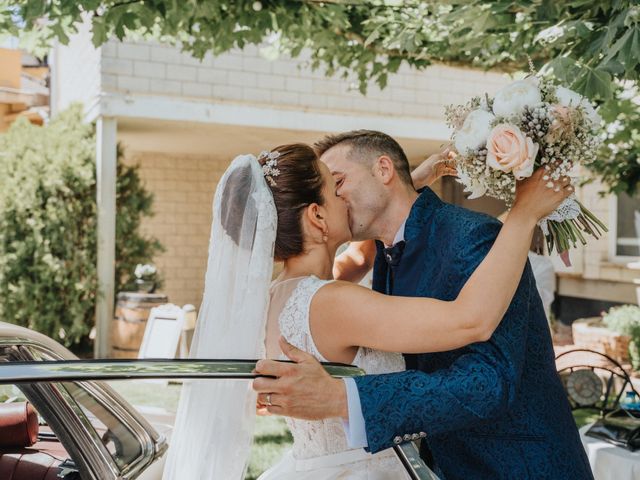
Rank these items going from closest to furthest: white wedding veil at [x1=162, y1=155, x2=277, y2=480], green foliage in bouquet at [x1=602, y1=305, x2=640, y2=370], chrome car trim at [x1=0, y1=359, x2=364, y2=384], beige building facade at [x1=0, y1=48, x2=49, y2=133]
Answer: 1. chrome car trim at [x1=0, y1=359, x2=364, y2=384]
2. white wedding veil at [x1=162, y1=155, x2=277, y2=480]
3. green foliage in bouquet at [x1=602, y1=305, x2=640, y2=370]
4. beige building facade at [x1=0, y1=48, x2=49, y2=133]

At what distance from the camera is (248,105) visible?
10023 millimetres

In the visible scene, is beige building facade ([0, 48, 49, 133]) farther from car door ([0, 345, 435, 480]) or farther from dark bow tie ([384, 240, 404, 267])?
dark bow tie ([384, 240, 404, 267])

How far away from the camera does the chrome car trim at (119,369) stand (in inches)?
60.3

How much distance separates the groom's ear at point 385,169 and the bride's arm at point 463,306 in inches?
20.6

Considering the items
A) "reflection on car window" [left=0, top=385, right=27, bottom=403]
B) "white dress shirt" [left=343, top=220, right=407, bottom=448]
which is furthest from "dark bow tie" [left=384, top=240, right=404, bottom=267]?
"reflection on car window" [left=0, top=385, right=27, bottom=403]

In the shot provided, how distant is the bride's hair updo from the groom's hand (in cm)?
54

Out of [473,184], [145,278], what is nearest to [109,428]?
[473,184]

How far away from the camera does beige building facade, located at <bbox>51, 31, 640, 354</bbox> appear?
9.39 meters

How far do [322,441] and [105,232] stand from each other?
755 cm

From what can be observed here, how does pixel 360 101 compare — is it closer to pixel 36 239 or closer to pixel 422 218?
pixel 36 239

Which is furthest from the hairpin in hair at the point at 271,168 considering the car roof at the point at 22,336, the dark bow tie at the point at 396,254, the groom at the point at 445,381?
the car roof at the point at 22,336

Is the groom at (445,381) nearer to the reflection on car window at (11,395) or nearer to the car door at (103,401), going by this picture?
the car door at (103,401)

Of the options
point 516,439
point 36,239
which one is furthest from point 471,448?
point 36,239

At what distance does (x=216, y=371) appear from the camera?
1.63 metres
